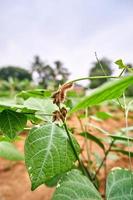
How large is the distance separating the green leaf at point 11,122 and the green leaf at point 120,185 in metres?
0.17

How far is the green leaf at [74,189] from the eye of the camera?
1.87ft

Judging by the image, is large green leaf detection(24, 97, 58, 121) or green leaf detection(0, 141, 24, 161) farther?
green leaf detection(0, 141, 24, 161)

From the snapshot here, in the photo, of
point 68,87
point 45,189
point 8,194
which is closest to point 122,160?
point 45,189

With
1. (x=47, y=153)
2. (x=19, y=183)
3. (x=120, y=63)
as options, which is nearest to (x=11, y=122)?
(x=47, y=153)

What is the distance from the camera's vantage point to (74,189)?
1.91 ft

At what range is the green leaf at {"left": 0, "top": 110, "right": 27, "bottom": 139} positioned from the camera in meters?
0.64

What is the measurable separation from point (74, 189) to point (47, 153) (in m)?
0.07

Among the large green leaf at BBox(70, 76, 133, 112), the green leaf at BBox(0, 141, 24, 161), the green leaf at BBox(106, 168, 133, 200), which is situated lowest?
the green leaf at BBox(106, 168, 133, 200)

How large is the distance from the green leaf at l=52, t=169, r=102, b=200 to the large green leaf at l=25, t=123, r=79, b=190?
0.06 ft

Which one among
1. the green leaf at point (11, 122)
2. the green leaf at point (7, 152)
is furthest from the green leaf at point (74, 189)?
the green leaf at point (7, 152)

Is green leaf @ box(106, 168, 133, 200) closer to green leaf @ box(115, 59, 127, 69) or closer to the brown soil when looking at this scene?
green leaf @ box(115, 59, 127, 69)

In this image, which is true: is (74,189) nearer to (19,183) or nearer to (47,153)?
(47,153)

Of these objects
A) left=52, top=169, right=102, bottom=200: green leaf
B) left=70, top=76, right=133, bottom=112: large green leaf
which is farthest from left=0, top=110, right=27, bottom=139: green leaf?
left=70, top=76, right=133, bottom=112: large green leaf

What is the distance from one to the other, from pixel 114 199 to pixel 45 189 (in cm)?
135
